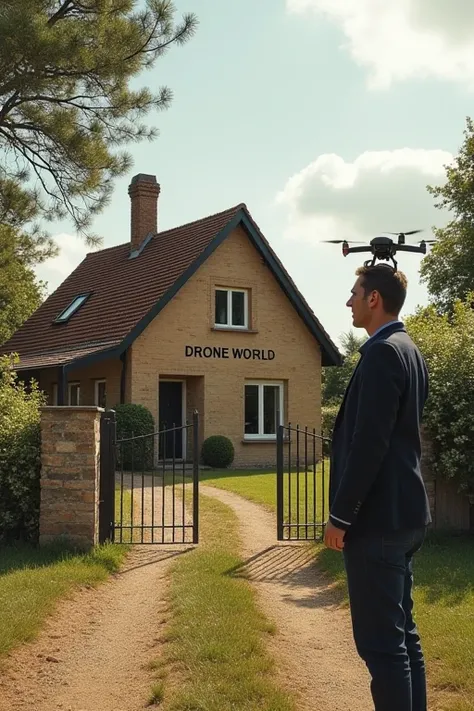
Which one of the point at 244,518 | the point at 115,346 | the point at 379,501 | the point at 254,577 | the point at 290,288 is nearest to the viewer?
the point at 379,501

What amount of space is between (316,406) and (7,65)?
45.5ft

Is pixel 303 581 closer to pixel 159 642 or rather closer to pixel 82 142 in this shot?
pixel 159 642

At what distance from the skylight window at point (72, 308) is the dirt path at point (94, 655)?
16.9m

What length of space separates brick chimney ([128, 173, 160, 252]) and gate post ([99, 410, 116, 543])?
53.3 feet

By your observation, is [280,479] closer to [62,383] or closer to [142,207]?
[62,383]

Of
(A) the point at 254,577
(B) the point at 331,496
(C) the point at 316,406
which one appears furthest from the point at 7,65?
(C) the point at 316,406

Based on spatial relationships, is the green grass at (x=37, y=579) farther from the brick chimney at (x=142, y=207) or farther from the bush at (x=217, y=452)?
the brick chimney at (x=142, y=207)

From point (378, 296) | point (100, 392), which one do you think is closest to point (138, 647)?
point (378, 296)

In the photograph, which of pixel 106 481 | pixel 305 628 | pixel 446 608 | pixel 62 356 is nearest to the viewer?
pixel 305 628

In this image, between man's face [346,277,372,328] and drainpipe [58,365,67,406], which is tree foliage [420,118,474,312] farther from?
man's face [346,277,372,328]

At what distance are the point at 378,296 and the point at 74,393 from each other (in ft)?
66.0

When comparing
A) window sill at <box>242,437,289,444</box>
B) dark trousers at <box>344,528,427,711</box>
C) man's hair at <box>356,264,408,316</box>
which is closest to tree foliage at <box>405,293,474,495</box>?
man's hair at <box>356,264,408,316</box>

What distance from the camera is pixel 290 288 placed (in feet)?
72.3

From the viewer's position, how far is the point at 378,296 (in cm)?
371
